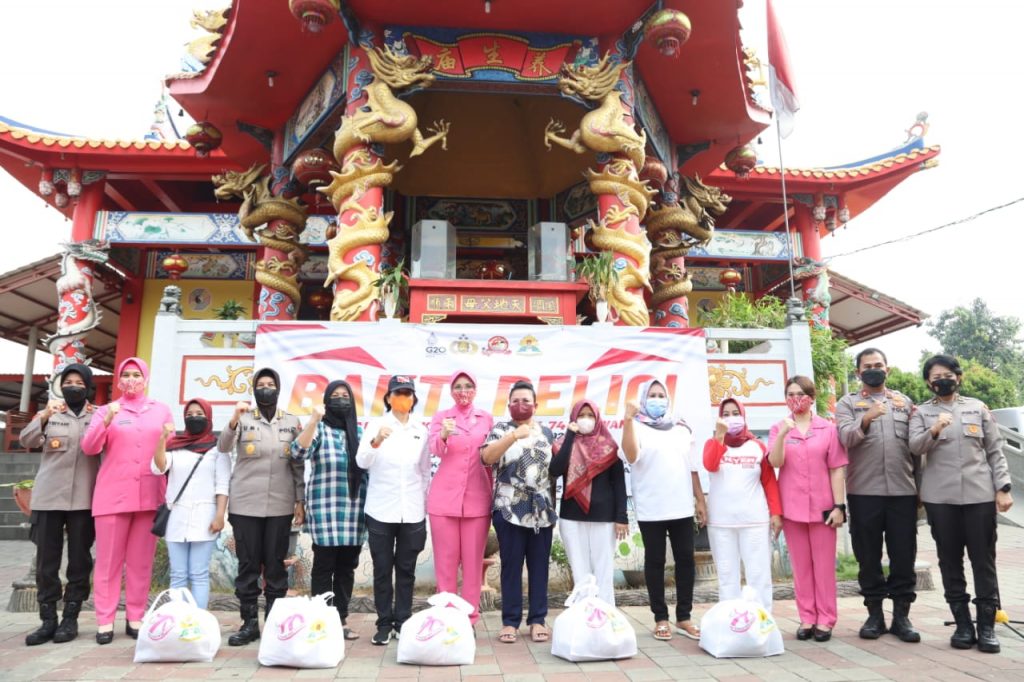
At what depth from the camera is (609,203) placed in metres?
6.80

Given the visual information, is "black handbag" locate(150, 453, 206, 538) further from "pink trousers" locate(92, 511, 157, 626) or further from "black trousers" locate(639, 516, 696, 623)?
Answer: "black trousers" locate(639, 516, 696, 623)

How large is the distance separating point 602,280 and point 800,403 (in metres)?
2.86

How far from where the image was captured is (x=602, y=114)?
22.2 ft

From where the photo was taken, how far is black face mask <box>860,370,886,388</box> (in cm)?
382

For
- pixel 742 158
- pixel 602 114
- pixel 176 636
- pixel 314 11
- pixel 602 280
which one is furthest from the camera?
pixel 742 158

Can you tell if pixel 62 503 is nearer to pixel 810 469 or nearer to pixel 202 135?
pixel 810 469

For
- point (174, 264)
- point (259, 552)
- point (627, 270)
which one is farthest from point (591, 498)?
point (174, 264)

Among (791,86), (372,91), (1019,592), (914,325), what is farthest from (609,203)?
(914,325)

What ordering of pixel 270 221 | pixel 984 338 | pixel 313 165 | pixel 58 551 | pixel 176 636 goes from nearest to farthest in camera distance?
pixel 176 636
pixel 58 551
pixel 313 165
pixel 270 221
pixel 984 338

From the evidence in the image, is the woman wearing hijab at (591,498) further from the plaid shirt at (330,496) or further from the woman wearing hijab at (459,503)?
the plaid shirt at (330,496)

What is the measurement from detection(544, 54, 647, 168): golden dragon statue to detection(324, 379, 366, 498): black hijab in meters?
3.92

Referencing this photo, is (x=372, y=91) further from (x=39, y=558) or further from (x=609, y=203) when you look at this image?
(x=39, y=558)

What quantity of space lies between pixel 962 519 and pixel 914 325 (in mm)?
12482

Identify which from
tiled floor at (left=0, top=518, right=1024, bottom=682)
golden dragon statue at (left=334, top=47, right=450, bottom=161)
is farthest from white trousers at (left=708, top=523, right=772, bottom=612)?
golden dragon statue at (left=334, top=47, right=450, bottom=161)
